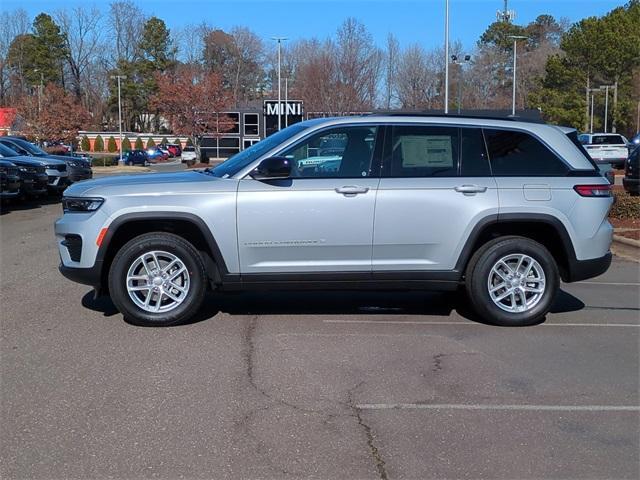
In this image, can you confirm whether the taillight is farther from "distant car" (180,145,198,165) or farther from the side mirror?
"distant car" (180,145,198,165)

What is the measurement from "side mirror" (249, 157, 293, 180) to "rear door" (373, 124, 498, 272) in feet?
2.80

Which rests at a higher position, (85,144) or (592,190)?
(85,144)

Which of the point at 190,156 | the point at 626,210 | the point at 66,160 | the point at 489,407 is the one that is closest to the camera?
the point at 489,407

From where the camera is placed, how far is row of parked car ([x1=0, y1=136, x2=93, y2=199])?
15.3m

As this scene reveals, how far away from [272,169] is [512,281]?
2.43 m

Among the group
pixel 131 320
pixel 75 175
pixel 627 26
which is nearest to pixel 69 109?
pixel 75 175

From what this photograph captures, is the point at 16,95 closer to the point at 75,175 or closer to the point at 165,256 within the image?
the point at 75,175

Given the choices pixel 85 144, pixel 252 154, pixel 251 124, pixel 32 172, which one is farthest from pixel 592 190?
pixel 85 144

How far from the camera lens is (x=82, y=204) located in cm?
631

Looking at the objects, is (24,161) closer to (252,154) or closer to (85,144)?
(252,154)

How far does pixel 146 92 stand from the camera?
98562mm

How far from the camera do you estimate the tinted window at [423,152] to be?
642cm

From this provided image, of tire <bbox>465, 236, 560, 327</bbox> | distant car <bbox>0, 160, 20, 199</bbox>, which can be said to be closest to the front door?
tire <bbox>465, 236, 560, 327</bbox>

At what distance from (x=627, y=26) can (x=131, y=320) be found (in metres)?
52.3
